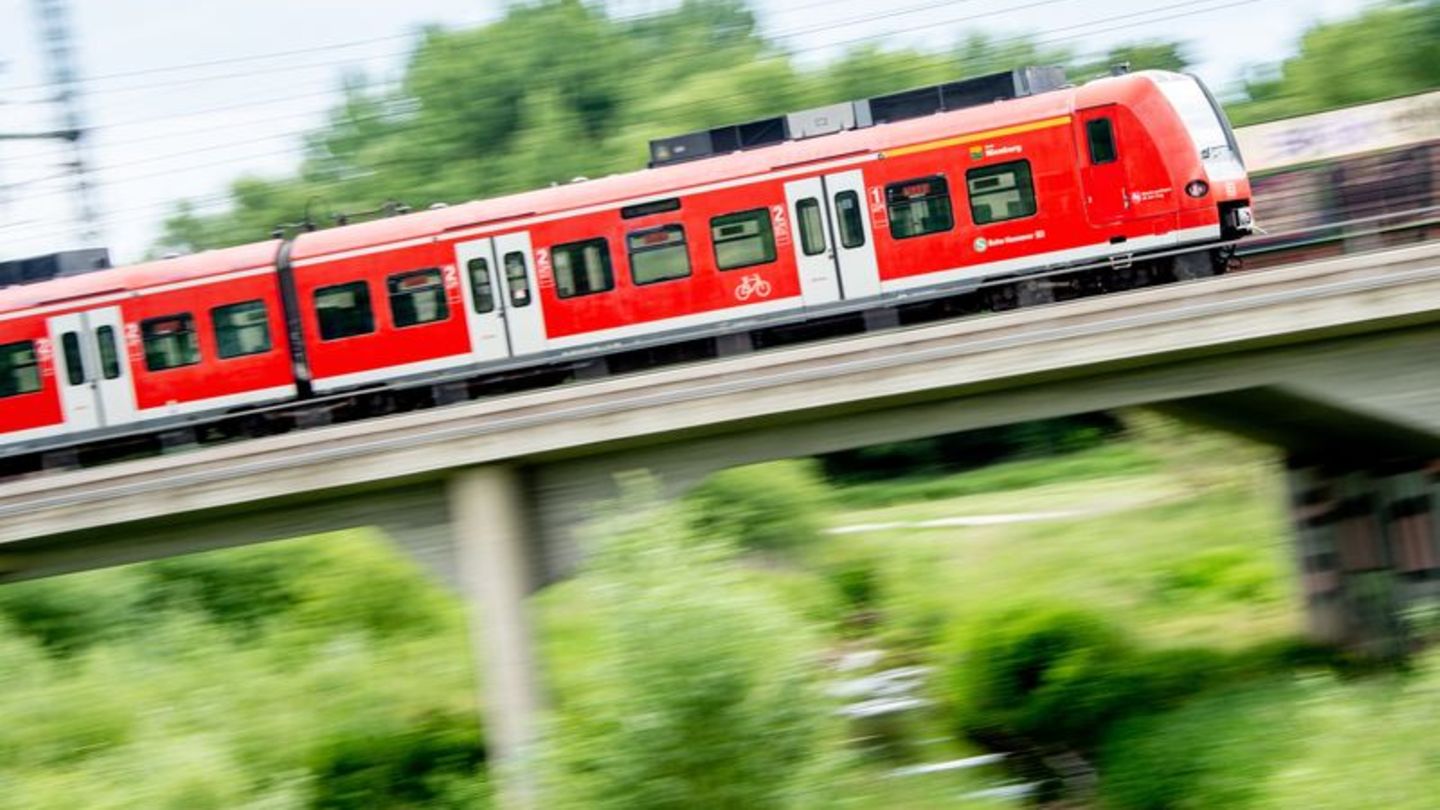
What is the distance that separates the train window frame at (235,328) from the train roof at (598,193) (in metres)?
0.49

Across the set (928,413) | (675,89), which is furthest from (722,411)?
(675,89)

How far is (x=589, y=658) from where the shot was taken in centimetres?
1770

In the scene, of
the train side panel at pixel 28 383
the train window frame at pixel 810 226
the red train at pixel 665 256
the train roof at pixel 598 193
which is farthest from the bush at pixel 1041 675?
the train side panel at pixel 28 383

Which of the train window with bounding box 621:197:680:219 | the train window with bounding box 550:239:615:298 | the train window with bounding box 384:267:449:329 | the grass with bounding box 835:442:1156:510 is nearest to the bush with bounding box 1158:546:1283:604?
the train window with bounding box 621:197:680:219

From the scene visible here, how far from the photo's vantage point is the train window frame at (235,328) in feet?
76.7

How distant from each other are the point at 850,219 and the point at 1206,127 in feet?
13.8

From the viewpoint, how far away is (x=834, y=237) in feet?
70.6

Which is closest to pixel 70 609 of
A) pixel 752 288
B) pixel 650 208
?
pixel 650 208

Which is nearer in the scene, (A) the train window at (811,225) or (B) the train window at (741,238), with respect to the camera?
(A) the train window at (811,225)

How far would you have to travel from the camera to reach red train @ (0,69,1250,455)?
68.4 feet

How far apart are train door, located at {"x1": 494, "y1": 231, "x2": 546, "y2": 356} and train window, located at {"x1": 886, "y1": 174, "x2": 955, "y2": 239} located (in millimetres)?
4463

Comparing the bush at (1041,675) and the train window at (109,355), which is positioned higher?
the train window at (109,355)

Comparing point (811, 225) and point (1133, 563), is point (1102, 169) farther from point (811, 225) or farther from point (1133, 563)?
point (1133, 563)

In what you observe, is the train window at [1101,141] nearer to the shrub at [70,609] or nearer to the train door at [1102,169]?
the train door at [1102,169]
